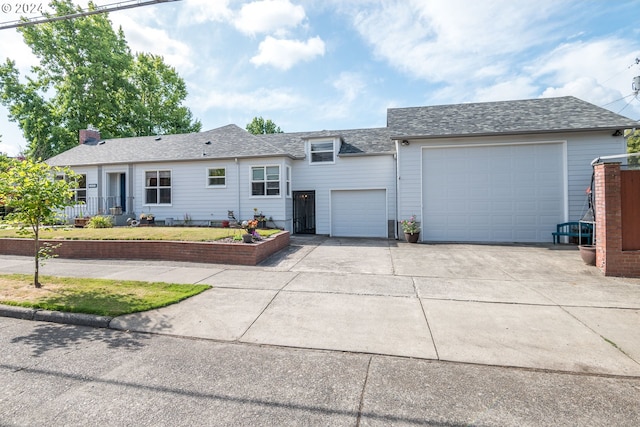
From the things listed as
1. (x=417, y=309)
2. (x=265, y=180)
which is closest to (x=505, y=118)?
(x=265, y=180)

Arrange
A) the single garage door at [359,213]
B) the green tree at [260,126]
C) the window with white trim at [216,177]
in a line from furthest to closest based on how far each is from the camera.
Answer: the green tree at [260,126] < the window with white trim at [216,177] < the single garage door at [359,213]

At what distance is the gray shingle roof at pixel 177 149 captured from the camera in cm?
1525

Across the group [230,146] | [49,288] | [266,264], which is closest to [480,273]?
[266,264]

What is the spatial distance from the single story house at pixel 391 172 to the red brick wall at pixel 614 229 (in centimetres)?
539

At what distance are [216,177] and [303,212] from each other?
16.6 feet

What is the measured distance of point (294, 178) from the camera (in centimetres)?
1596

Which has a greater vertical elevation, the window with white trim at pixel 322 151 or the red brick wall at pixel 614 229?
the window with white trim at pixel 322 151

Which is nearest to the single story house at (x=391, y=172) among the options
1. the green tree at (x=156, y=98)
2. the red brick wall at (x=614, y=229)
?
the red brick wall at (x=614, y=229)

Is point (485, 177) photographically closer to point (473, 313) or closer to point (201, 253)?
point (473, 313)

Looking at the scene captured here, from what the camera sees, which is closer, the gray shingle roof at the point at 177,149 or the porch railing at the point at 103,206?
the gray shingle roof at the point at 177,149

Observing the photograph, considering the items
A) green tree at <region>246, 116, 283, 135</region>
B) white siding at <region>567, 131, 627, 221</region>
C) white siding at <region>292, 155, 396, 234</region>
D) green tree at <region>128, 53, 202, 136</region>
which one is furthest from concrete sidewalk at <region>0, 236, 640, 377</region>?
green tree at <region>246, 116, 283, 135</region>

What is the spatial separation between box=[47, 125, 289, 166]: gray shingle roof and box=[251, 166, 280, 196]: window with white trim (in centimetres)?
80

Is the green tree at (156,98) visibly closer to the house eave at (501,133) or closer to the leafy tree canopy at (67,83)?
the leafy tree canopy at (67,83)

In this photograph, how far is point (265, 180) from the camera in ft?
48.7
